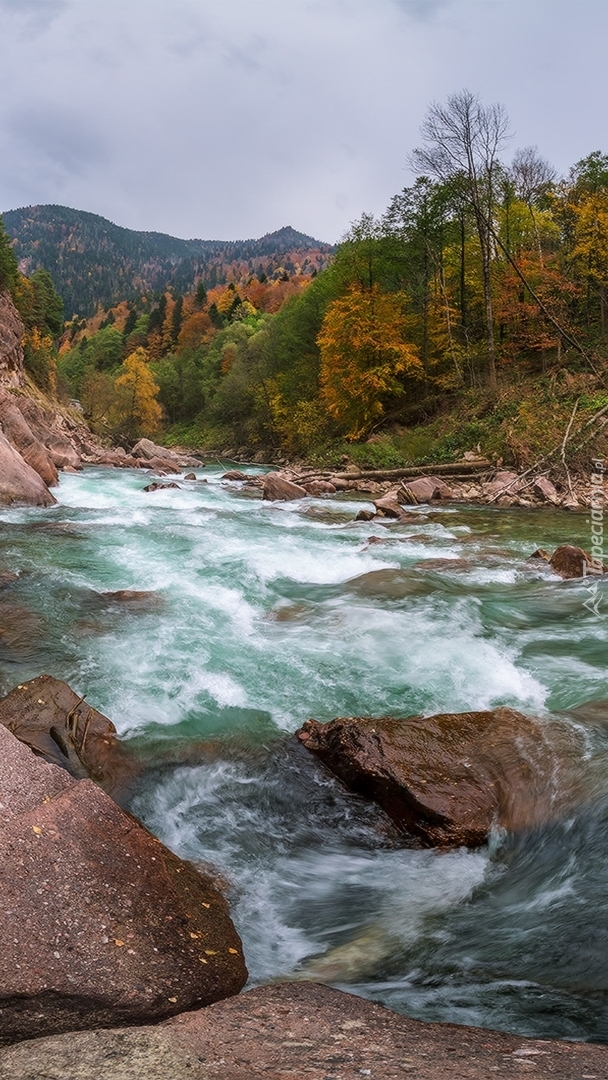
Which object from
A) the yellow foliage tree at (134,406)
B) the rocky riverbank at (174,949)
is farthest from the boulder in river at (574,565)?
the yellow foliage tree at (134,406)

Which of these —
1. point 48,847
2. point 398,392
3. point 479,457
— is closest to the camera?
point 48,847

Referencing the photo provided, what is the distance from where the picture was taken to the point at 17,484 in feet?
52.5

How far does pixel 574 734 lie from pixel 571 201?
3399 centimetres

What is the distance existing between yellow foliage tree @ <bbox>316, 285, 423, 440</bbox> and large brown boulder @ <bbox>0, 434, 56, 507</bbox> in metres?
17.4

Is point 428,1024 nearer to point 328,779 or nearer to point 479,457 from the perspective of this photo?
point 328,779

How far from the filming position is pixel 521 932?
3342mm

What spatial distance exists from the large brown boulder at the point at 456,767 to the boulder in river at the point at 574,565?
5.58 meters

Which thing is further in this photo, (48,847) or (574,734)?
(574,734)

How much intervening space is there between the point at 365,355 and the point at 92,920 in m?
29.6

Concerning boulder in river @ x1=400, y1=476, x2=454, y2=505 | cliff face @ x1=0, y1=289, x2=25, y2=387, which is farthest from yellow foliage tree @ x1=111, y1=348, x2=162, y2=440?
boulder in river @ x1=400, y1=476, x2=454, y2=505

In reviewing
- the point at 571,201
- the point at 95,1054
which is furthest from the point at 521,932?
the point at 571,201

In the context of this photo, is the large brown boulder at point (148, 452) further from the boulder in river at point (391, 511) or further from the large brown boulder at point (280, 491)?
the boulder in river at point (391, 511)

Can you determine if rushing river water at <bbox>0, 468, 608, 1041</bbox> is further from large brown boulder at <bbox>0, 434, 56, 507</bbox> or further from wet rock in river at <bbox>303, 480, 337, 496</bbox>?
wet rock in river at <bbox>303, 480, 337, 496</bbox>

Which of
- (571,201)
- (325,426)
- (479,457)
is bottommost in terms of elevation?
(479,457)
